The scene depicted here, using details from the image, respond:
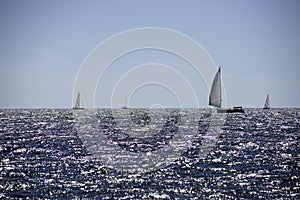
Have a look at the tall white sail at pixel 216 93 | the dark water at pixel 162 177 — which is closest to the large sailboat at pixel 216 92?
the tall white sail at pixel 216 93

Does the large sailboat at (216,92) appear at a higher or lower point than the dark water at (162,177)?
higher

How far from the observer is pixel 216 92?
170875 mm

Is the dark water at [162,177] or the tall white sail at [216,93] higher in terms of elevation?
the tall white sail at [216,93]

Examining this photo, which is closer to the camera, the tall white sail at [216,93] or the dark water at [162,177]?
the dark water at [162,177]

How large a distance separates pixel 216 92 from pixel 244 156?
10031cm

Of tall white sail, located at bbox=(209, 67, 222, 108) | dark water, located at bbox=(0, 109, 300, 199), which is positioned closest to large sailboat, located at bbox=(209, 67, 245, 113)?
tall white sail, located at bbox=(209, 67, 222, 108)

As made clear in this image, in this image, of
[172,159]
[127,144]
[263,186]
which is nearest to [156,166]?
[172,159]

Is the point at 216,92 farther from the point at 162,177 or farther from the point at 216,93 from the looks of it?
the point at 162,177

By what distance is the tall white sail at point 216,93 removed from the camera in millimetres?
167375

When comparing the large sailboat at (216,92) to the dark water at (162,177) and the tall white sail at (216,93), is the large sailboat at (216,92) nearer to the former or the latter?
the tall white sail at (216,93)

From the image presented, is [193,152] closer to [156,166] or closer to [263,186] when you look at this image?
[156,166]

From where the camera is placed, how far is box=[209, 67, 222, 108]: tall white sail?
167 m

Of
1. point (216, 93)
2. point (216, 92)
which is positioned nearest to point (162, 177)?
point (216, 92)

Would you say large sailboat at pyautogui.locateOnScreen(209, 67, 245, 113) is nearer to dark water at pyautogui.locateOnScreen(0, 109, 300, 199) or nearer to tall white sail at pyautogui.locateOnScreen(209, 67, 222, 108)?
tall white sail at pyautogui.locateOnScreen(209, 67, 222, 108)
